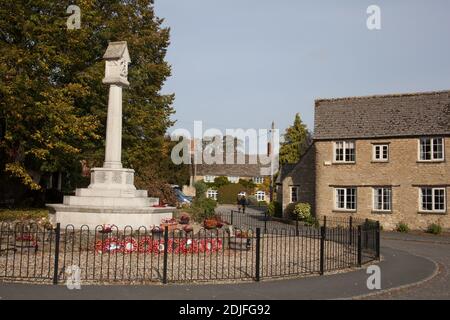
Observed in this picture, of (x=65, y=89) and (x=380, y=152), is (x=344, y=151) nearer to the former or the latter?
(x=380, y=152)

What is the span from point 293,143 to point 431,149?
82.7ft

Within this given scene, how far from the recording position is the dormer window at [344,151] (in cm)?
3229

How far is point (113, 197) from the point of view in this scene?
17.8 metres

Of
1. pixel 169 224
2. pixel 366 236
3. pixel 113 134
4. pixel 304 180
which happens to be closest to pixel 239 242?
pixel 169 224

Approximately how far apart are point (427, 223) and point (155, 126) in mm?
17948

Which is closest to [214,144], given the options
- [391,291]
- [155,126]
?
[155,126]

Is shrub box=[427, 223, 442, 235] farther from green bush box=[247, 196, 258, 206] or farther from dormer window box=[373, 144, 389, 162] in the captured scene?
green bush box=[247, 196, 258, 206]

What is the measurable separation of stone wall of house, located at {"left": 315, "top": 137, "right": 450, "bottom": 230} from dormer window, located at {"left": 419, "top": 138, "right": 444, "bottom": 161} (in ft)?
1.00

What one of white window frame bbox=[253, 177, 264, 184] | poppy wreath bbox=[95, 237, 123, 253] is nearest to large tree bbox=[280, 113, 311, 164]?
white window frame bbox=[253, 177, 264, 184]

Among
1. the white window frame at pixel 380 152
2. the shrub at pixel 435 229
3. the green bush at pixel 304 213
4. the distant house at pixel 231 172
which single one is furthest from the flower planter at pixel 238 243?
the distant house at pixel 231 172

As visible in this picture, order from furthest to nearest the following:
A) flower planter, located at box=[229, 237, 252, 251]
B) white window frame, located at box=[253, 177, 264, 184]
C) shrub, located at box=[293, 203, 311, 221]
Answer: white window frame, located at box=[253, 177, 264, 184], shrub, located at box=[293, 203, 311, 221], flower planter, located at box=[229, 237, 252, 251]

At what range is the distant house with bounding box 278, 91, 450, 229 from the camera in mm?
29750

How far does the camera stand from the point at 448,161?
2917 cm
